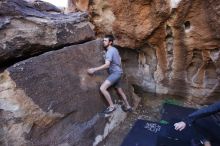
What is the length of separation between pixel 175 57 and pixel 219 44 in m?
1.01

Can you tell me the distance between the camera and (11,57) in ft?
15.4

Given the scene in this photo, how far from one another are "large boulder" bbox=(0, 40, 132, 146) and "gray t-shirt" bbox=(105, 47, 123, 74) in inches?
9.3

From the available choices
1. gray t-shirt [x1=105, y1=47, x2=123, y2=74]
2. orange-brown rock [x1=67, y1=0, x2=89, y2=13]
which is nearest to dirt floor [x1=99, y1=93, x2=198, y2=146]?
gray t-shirt [x1=105, y1=47, x2=123, y2=74]

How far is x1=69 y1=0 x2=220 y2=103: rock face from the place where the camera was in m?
6.04

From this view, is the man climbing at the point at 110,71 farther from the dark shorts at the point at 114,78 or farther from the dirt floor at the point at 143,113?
the dirt floor at the point at 143,113

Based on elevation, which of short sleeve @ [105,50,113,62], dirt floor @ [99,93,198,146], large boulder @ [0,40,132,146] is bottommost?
dirt floor @ [99,93,198,146]

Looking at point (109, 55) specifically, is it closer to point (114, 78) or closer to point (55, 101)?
point (114, 78)

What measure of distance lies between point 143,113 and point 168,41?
5.65 feet

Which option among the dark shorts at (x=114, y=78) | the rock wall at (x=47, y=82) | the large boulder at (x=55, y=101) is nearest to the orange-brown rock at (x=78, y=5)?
the rock wall at (x=47, y=82)

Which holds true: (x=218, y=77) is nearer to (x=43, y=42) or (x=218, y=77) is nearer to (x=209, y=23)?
(x=209, y=23)

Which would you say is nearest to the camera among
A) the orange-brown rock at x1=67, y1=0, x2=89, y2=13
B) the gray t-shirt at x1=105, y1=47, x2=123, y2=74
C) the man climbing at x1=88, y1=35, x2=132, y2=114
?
the man climbing at x1=88, y1=35, x2=132, y2=114

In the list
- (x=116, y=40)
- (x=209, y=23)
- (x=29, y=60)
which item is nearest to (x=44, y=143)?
(x=29, y=60)

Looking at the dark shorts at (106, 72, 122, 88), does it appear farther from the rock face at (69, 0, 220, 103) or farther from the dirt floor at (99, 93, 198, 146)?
the rock face at (69, 0, 220, 103)

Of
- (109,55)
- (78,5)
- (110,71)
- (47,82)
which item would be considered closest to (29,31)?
(47,82)
